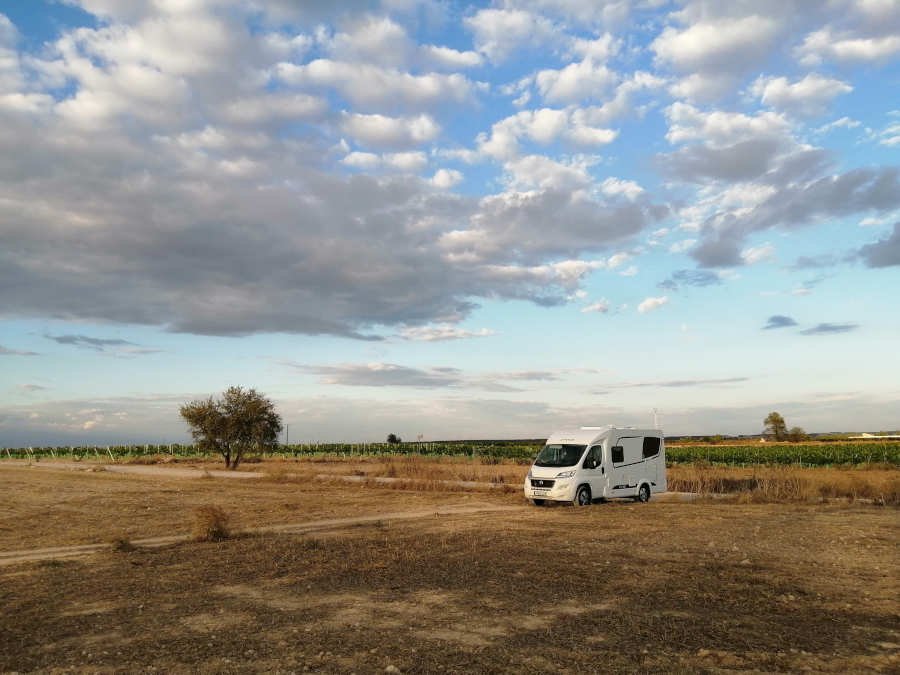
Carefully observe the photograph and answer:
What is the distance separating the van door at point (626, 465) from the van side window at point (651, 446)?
29 cm

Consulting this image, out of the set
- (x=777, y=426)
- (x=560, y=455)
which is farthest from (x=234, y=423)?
(x=777, y=426)

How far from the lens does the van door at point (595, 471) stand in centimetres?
2448

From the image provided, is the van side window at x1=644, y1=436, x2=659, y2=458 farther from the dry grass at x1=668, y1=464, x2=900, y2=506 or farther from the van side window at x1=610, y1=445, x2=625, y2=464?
the dry grass at x1=668, y1=464, x2=900, y2=506

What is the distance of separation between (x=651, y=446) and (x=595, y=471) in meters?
3.55

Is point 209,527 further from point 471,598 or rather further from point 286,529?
point 471,598

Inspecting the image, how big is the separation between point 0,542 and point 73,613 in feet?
32.0

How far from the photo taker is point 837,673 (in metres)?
7.19

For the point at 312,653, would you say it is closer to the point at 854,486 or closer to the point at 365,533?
the point at 365,533

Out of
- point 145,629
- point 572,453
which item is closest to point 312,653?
point 145,629

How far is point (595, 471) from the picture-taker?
24.8 m

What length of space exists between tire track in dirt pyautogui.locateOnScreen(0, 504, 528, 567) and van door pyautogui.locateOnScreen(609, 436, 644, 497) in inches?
136

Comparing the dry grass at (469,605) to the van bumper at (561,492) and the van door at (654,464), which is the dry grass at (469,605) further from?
the van door at (654,464)

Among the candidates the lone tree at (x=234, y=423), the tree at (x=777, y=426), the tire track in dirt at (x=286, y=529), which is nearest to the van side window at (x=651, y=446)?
the tire track in dirt at (x=286, y=529)

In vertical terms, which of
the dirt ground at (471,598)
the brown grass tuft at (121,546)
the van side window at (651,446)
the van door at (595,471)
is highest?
the van side window at (651,446)
